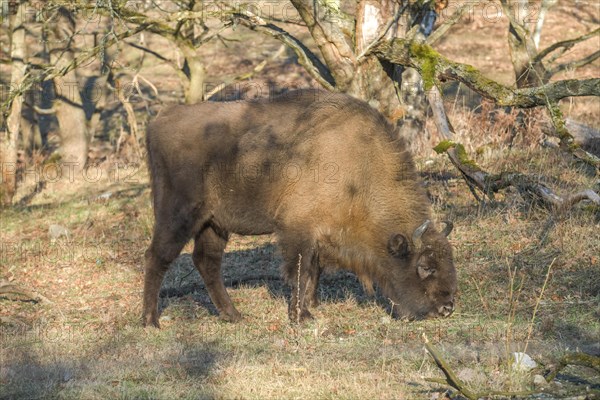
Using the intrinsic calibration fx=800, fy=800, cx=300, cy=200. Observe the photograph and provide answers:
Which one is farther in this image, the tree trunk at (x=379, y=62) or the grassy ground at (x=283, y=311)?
the tree trunk at (x=379, y=62)

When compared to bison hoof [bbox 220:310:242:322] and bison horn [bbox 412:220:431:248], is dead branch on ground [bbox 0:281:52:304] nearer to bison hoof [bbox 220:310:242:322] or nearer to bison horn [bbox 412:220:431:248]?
bison hoof [bbox 220:310:242:322]

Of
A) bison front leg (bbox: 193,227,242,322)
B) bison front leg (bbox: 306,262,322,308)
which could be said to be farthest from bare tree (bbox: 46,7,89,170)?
bison front leg (bbox: 306,262,322,308)

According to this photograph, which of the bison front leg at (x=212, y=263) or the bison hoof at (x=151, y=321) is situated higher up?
the bison front leg at (x=212, y=263)

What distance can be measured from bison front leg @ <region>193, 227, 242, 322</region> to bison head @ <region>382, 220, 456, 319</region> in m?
2.00

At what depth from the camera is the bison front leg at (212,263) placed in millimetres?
9477

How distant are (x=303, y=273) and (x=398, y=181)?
4.96 ft

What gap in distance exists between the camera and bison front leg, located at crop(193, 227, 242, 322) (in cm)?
948

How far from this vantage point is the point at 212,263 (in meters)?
9.64

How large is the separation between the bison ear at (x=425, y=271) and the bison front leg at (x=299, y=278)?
119cm

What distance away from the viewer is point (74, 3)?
12.7m

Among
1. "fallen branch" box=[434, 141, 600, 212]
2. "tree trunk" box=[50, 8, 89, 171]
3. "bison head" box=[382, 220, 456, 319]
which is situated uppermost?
"fallen branch" box=[434, 141, 600, 212]

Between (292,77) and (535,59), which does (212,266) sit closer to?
(535,59)

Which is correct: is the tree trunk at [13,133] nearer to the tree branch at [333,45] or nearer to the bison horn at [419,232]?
the tree branch at [333,45]

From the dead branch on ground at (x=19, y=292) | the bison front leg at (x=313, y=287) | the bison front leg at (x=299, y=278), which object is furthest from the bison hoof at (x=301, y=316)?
the dead branch on ground at (x=19, y=292)
